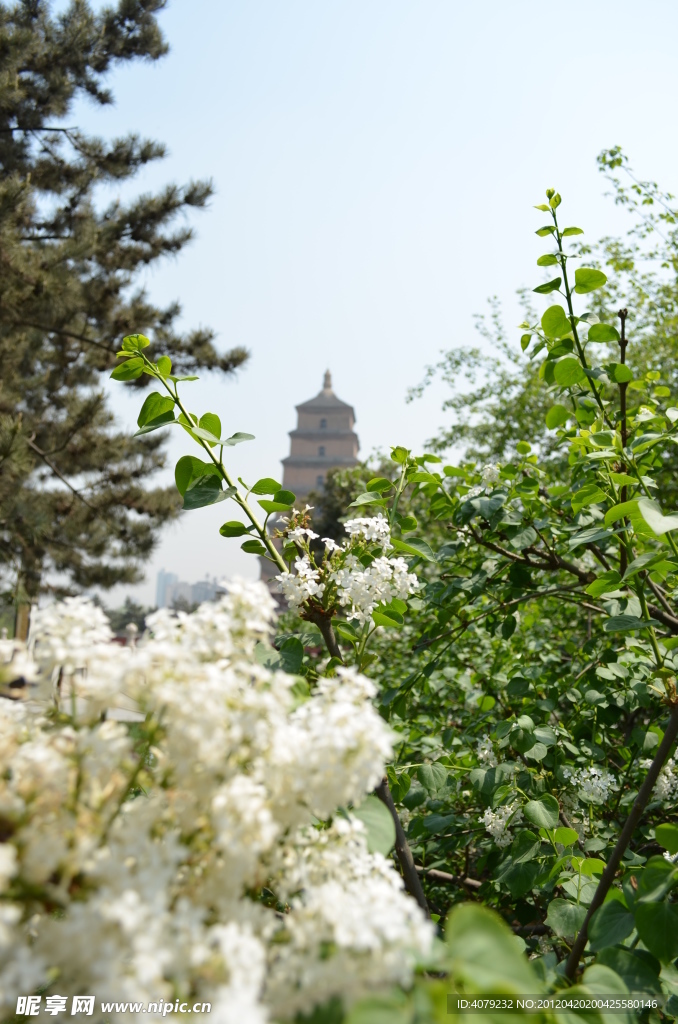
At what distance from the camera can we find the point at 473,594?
1.68m

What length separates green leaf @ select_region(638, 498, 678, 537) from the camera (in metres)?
0.88

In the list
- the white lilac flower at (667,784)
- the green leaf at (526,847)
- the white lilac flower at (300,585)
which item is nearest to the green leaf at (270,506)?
the white lilac flower at (300,585)

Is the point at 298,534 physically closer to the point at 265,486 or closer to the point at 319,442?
the point at 265,486

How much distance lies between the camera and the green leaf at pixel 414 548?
1.43 meters

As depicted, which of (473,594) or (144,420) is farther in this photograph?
(473,594)

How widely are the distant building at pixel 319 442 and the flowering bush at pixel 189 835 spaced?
56.1 meters

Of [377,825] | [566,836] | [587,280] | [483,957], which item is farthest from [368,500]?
[483,957]

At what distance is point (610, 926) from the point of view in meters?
0.82

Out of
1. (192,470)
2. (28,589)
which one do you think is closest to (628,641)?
(192,470)

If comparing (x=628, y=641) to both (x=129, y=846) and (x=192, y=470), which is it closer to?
(x=192, y=470)

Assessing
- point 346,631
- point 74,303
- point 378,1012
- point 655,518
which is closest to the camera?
point 378,1012

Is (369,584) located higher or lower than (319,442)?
lower

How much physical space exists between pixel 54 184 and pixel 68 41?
2.30 metres

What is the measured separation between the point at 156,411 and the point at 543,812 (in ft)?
3.35
